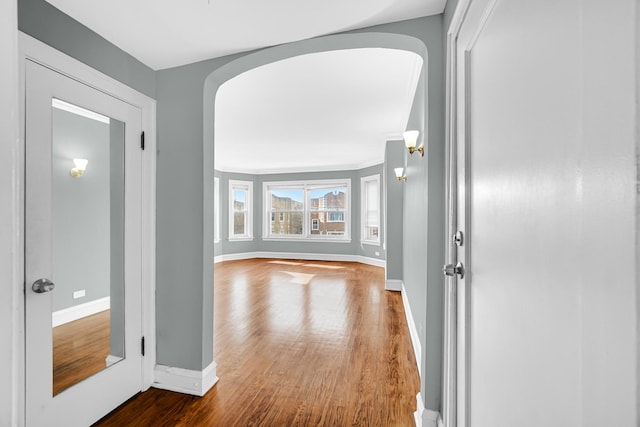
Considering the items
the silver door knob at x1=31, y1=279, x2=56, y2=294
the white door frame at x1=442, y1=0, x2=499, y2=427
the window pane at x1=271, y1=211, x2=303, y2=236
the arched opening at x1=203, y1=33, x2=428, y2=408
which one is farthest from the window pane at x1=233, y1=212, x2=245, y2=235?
the white door frame at x1=442, y1=0, x2=499, y2=427

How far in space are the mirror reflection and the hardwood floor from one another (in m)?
0.47

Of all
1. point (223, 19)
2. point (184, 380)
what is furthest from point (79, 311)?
point (223, 19)

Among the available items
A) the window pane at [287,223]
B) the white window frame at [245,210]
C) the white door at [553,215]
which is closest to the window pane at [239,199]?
the white window frame at [245,210]

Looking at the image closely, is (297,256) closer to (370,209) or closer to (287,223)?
(287,223)

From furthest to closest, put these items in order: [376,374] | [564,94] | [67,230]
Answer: [376,374]
[67,230]
[564,94]

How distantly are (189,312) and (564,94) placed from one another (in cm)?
228

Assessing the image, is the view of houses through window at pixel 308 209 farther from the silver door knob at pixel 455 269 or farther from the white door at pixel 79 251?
the silver door knob at pixel 455 269

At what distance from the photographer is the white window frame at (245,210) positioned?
8.04 meters

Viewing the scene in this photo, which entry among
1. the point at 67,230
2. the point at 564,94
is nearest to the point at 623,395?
the point at 564,94

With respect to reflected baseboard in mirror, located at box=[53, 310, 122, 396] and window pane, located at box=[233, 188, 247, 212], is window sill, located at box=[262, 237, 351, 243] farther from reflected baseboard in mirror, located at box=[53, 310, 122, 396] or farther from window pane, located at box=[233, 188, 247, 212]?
reflected baseboard in mirror, located at box=[53, 310, 122, 396]

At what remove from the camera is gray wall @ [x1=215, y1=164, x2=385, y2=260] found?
7.69 m

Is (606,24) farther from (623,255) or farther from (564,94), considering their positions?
(623,255)

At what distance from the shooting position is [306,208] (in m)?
8.17

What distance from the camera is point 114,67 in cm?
182
